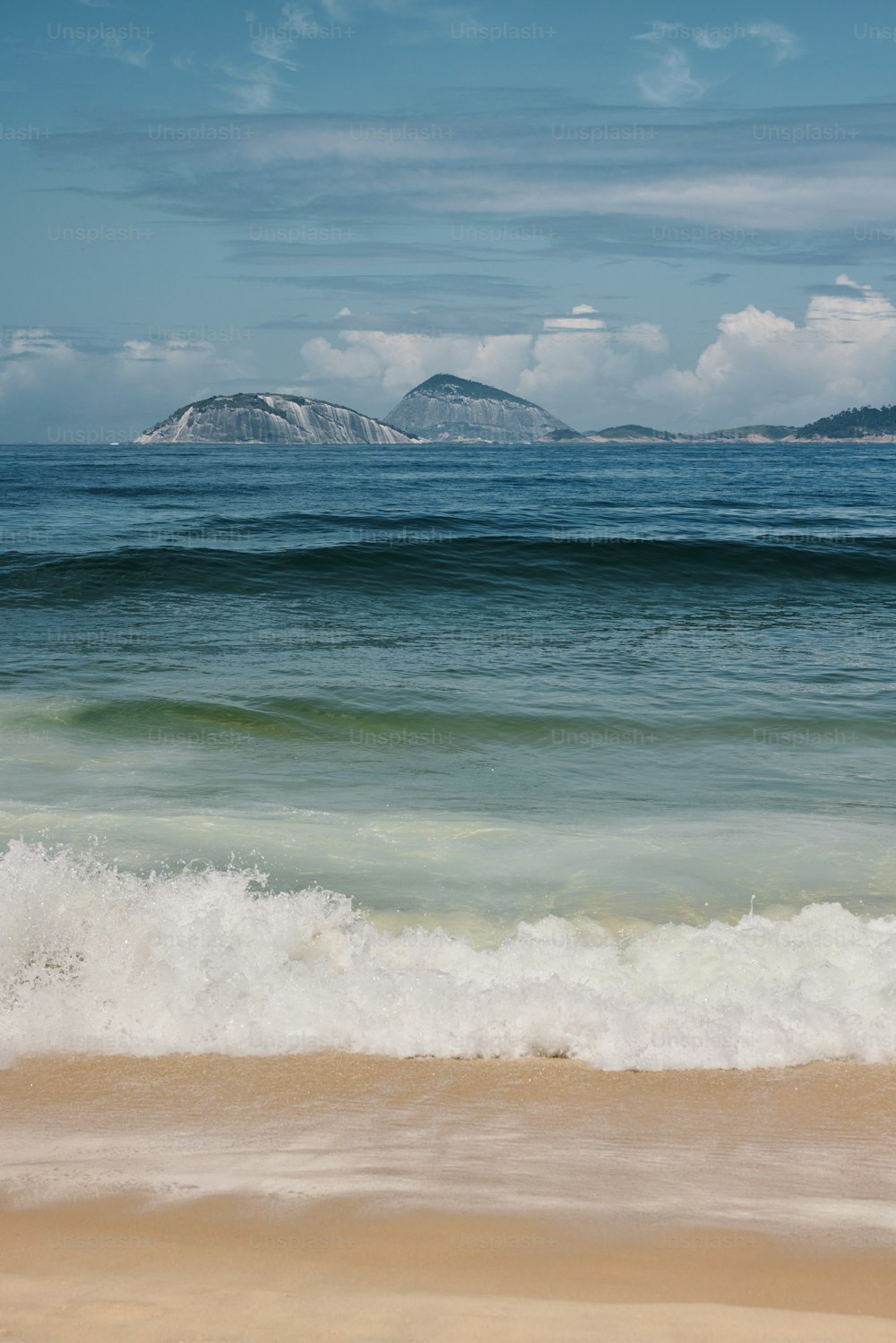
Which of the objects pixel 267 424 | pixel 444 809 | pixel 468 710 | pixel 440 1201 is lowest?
pixel 440 1201

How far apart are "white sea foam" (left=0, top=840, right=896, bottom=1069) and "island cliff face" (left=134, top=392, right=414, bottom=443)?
12967 cm

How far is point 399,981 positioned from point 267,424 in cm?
14052

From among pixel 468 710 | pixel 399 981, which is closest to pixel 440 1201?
pixel 399 981

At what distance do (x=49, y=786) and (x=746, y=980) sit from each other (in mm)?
5667

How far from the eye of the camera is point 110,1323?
2.75 metres

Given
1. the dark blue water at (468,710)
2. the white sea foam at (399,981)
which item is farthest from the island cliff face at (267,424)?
the white sea foam at (399,981)

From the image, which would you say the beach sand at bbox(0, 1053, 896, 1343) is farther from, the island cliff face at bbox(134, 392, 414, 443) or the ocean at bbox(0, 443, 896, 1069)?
the island cliff face at bbox(134, 392, 414, 443)

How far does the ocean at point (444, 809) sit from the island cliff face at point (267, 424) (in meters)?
118

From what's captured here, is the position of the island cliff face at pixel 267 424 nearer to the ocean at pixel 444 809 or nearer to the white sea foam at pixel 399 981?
the ocean at pixel 444 809

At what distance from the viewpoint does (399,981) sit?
5012 millimetres

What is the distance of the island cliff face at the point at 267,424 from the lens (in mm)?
141250

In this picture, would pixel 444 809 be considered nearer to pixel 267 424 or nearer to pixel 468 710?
pixel 468 710

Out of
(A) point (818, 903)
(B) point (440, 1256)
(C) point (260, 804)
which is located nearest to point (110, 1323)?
(B) point (440, 1256)

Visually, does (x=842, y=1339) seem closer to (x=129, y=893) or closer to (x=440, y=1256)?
(x=440, y=1256)
